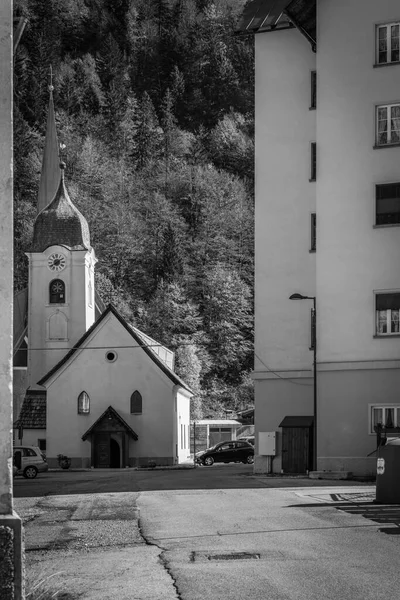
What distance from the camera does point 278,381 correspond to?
1636 inches

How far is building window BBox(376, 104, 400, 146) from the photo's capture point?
3862cm

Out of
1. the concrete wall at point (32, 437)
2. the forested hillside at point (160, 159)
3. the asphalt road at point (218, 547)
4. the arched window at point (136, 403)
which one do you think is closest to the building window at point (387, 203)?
the asphalt road at point (218, 547)

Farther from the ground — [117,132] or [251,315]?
[117,132]

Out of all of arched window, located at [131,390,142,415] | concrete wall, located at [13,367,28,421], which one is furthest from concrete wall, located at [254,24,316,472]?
concrete wall, located at [13,367,28,421]

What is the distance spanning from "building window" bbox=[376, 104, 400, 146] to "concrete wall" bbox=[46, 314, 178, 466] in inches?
1277

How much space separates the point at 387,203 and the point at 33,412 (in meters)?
40.1

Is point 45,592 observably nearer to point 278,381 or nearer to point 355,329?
point 355,329

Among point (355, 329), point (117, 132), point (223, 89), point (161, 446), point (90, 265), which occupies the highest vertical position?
point (223, 89)

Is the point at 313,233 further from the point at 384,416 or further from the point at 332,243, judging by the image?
the point at 384,416

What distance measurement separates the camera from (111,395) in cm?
6969

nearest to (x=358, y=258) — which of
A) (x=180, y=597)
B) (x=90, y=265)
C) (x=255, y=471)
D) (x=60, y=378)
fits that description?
(x=255, y=471)

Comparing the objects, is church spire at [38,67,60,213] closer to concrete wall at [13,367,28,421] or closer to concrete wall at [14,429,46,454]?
concrete wall at [13,367,28,421]

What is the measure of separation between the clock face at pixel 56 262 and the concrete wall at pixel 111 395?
31.5 ft

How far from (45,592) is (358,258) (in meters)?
30.2
